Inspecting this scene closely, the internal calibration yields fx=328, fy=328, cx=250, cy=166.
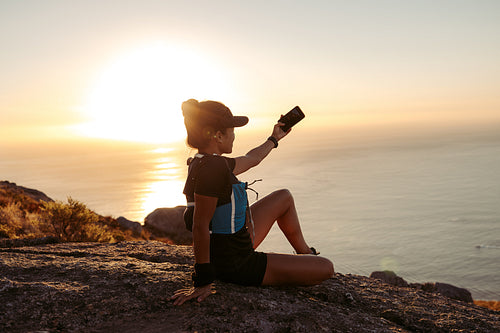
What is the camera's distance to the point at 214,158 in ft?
8.85

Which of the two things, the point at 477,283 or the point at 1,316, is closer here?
the point at 1,316

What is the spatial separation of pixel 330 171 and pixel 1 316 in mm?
179884

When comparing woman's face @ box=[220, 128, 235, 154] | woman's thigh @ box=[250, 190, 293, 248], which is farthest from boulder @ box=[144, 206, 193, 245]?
woman's face @ box=[220, 128, 235, 154]

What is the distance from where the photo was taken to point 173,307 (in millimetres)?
2818

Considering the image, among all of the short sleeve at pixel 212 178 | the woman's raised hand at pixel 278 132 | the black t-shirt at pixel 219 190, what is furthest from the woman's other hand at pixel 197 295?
the woman's raised hand at pixel 278 132

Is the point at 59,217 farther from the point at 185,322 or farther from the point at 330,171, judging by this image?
the point at 330,171

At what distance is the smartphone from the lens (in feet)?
13.0

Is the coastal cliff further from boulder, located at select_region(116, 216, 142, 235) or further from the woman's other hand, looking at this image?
boulder, located at select_region(116, 216, 142, 235)

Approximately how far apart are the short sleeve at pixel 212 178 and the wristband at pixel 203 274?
1.90 ft

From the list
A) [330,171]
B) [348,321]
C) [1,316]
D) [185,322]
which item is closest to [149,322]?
[185,322]

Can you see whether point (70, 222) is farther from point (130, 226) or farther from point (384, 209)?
point (384, 209)

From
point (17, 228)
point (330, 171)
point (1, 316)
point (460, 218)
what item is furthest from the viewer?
point (330, 171)

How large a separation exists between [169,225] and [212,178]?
19338 mm

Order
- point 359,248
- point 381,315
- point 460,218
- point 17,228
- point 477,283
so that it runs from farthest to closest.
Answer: point 460,218 → point 359,248 → point 477,283 → point 17,228 → point 381,315
